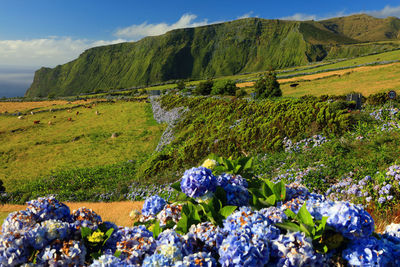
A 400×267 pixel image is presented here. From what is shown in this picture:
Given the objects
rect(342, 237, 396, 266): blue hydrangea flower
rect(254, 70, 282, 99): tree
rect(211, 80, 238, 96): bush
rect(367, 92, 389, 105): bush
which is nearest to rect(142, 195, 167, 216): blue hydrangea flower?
rect(342, 237, 396, 266): blue hydrangea flower

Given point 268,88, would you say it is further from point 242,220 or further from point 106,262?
point 106,262

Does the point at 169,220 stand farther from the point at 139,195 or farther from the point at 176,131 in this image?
the point at 176,131

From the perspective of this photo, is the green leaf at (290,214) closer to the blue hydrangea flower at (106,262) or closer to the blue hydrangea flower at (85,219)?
the blue hydrangea flower at (106,262)

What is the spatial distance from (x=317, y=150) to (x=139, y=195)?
9.74 m

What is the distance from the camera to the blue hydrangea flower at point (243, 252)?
2.11 m

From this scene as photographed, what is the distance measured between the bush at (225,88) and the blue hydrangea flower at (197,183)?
27831mm

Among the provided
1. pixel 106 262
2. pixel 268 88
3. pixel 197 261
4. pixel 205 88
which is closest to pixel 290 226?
pixel 197 261

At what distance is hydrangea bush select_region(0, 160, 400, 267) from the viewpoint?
219cm

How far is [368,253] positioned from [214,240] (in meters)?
1.41

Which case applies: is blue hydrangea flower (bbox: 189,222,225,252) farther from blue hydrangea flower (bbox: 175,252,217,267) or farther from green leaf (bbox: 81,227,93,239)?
green leaf (bbox: 81,227,93,239)

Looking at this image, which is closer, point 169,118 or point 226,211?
point 226,211

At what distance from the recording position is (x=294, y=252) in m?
2.18

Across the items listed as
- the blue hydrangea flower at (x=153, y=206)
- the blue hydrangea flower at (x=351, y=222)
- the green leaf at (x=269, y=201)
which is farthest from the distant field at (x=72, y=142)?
the blue hydrangea flower at (x=351, y=222)

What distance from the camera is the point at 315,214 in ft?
8.63
